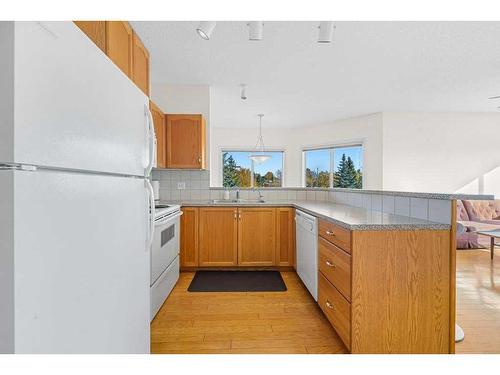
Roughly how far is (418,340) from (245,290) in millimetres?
1580

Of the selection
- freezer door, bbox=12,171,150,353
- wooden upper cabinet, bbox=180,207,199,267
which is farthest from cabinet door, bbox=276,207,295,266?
freezer door, bbox=12,171,150,353

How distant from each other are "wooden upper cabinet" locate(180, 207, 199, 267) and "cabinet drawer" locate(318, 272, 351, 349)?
1668 millimetres

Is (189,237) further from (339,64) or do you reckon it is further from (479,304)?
(479,304)

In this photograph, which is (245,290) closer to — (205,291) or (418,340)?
(205,291)

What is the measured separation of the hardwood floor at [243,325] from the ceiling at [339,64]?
2.41 m

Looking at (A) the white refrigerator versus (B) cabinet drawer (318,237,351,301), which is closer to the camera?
(A) the white refrigerator

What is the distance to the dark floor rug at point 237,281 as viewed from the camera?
9.29 ft

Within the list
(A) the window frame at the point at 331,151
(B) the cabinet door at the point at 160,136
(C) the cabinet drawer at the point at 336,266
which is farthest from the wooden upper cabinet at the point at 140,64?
(A) the window frame at the point at 331,151

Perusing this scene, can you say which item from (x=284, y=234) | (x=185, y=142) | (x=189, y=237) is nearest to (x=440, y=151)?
(x=284, y=234)

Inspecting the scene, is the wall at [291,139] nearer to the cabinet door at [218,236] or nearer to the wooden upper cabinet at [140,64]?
the cabinet door at [218,236]

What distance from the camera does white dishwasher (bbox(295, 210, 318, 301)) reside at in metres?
2.35

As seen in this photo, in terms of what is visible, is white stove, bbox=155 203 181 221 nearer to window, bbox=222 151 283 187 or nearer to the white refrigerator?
the white refrigerator

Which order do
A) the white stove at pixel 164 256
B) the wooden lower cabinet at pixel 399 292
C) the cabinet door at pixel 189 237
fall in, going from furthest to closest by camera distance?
the cabinet door at pixel 189 237 < the white stove at pixel 164 256 < the wooden lower cabinet at pixel 399 292
